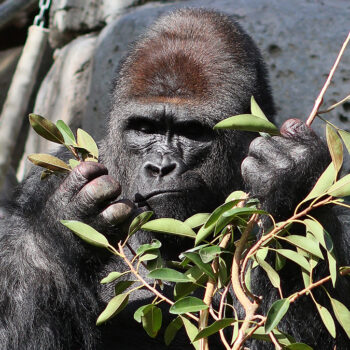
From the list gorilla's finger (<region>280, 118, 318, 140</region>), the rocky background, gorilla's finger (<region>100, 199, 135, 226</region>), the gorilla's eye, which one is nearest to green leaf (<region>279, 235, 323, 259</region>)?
gorilla's finger (<region>280, 118, 318, 140</region>)

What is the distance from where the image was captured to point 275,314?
183cm

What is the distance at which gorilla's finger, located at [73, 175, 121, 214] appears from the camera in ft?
8.62

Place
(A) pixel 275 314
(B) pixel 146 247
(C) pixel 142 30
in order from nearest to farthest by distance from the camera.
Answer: (A) pixel 275 314 → (B) pixel 146 247 → (C) pixel 142 30

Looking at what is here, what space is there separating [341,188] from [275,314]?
43cm

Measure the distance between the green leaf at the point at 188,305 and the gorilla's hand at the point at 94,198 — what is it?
2.38ft

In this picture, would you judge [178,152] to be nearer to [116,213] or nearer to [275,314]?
[116,213]

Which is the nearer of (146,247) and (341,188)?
(341,188)

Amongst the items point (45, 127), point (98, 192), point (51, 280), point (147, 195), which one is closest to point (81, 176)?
point (98, 192)

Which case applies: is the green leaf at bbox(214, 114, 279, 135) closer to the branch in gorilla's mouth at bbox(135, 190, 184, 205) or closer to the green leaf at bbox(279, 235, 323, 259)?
the green leaf at bbox(279, 235, 323, 259)

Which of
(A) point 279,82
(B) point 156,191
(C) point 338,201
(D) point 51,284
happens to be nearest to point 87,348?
(D) point 51,284

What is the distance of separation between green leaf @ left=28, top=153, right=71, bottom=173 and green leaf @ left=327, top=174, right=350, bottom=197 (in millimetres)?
1056

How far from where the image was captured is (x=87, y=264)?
9.33 ft

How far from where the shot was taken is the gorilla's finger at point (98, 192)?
2.63 metres

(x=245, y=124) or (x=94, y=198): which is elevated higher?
(x=245, y=124)
